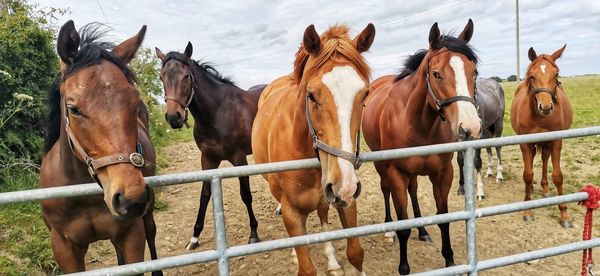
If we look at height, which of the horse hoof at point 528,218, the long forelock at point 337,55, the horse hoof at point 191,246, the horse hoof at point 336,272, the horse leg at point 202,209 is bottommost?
the horse hoof at point 528,218

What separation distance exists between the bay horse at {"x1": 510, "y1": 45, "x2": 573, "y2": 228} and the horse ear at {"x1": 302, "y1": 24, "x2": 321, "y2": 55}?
153 inches

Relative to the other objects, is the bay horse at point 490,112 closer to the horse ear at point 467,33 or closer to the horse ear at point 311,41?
the horse ear at point 467,33

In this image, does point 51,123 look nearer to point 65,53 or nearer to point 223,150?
point 65,53

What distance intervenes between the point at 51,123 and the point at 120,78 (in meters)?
0.95

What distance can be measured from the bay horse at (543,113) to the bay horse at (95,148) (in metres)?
4.81

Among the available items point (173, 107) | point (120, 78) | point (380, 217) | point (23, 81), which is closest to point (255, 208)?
point (380, 217)

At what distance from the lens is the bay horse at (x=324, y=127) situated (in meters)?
1.96

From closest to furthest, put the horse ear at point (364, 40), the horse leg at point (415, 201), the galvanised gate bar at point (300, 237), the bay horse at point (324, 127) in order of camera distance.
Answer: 1. the galvanised gate bar at point (300, 237)
2. the bay horse at point (324, 127)
3. the horse ear at point (364, 40)
4. the horse leg at point (415, 201)

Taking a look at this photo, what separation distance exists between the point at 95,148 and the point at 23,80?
405cm

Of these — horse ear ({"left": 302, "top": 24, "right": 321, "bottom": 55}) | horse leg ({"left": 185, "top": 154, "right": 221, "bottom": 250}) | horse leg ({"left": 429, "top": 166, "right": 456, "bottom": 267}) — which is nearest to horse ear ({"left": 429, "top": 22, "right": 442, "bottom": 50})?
horse leg ({"left": 429, "top": 166, "right": 456, "bottom": 267})

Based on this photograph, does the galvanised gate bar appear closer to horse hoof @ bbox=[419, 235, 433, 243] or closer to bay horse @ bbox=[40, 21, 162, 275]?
bay horse @ bbox=[40, 21, 162, 275]

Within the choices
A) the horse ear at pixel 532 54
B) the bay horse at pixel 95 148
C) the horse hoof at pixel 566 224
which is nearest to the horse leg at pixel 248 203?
the bay horse at pixel 95 148

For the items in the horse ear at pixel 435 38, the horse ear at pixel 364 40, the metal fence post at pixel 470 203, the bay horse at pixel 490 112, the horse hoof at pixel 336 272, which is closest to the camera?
the metal fence post at pixel 470 203

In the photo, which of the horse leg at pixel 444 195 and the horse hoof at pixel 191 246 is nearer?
the horse leg at pixel 444 195
